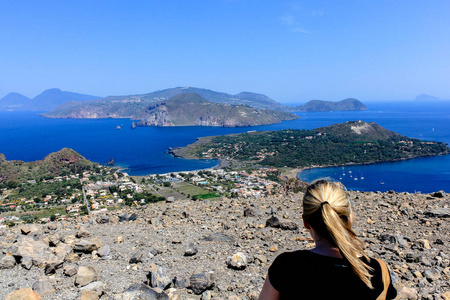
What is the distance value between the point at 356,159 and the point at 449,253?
79527 mm

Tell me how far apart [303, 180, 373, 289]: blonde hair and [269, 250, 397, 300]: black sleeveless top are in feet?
0.17

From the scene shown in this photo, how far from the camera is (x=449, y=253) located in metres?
5.44

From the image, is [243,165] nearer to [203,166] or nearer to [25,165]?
[203,166]

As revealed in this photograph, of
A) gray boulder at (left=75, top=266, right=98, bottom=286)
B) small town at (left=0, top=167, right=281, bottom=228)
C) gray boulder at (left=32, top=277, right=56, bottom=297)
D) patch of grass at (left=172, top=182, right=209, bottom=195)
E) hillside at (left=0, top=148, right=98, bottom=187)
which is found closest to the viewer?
gray boulder at (left=32, top=277, right=56, bottom=297)

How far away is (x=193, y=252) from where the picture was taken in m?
5.72

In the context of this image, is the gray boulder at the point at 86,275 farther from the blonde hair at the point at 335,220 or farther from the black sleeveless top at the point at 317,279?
the blonde hair at the point at 335,220

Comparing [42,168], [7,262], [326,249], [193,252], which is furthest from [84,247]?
[42,168]

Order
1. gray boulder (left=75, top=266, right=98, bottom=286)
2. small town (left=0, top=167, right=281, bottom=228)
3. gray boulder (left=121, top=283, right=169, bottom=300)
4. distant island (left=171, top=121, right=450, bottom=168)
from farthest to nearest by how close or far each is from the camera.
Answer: distant island (left=171, top=121, right=450, bottom=168)
small town (left=0, top=167, right=281, bottom=228)
gray boulder (left=75, top=266, right=98, bottom=286)
gray boulder (left=121, top=283, right=169, bottom=300)

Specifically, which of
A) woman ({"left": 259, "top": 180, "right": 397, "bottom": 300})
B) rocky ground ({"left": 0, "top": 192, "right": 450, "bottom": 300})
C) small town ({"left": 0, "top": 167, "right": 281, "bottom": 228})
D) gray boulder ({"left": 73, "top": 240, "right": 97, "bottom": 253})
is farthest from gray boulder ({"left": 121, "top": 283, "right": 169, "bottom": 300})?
small town ({"left": 0, "top": 167, "right": 281, "bottom": 228})

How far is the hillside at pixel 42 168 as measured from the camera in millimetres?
47000

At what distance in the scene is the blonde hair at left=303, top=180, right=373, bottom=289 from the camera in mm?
1628

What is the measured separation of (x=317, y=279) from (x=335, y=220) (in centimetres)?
34

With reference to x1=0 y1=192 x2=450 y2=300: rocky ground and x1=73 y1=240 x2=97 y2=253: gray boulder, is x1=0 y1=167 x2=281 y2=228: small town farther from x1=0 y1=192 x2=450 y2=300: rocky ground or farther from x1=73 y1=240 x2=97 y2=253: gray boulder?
x1=73 y1=240 x2=97 y2=253: gray boulder

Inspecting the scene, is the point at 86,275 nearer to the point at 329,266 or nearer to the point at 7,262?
the point at 7,262
